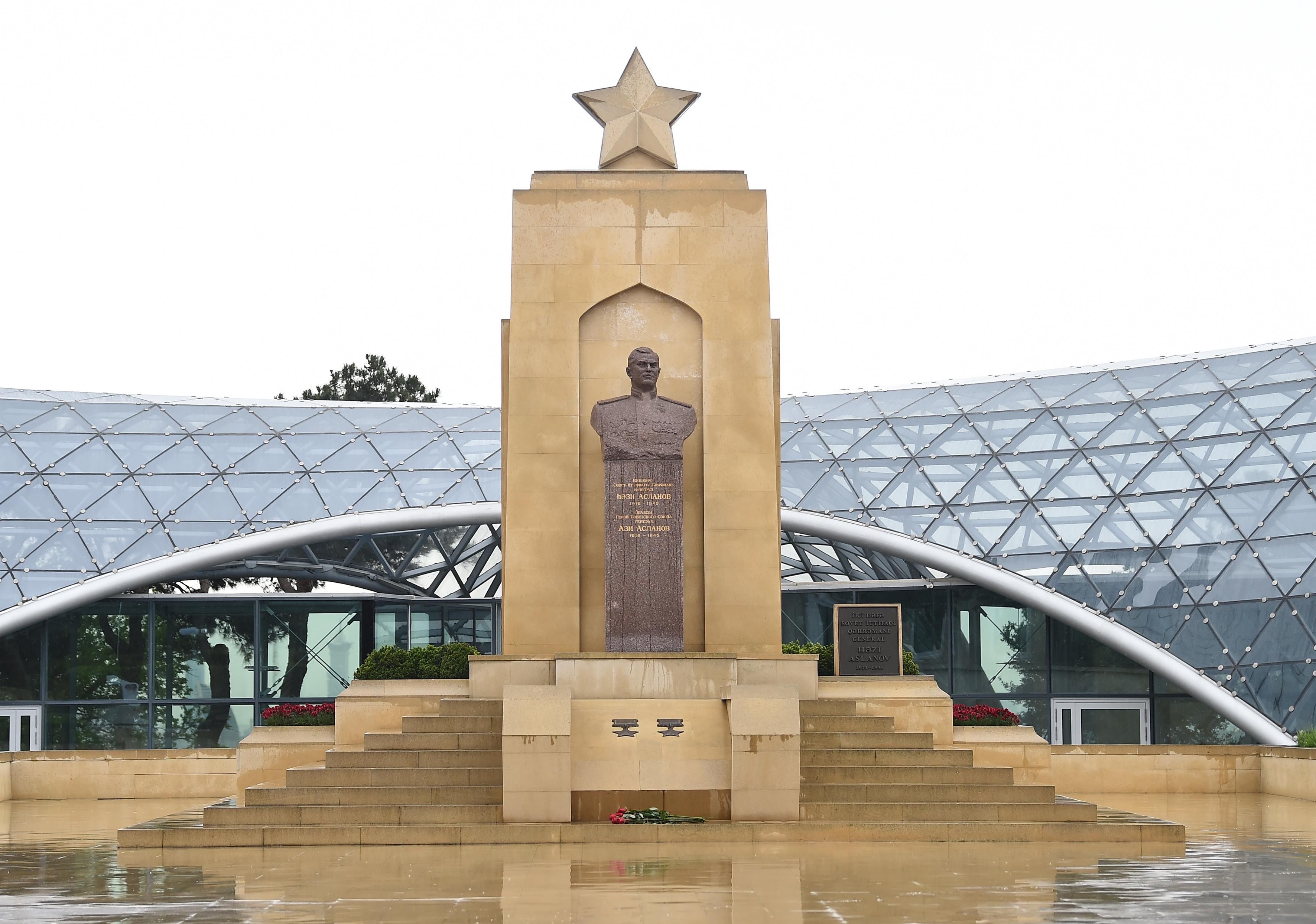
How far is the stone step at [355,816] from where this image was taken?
17047 mm

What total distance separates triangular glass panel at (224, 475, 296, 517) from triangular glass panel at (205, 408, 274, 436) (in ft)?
8.57

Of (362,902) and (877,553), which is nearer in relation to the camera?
(362,902)

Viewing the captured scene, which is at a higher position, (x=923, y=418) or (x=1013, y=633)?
(x=923, y=418)

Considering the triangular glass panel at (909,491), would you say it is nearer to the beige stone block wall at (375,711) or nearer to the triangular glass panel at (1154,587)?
the triangular glass panel at (1154,587)

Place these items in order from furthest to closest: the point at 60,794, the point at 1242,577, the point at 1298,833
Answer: the point at 1242,577 < the point at 60,794 < the point at 1298,833

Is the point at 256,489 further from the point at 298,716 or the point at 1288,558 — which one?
the point at 1288,558

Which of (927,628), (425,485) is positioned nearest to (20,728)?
(425,485)

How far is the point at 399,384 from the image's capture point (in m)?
85.2

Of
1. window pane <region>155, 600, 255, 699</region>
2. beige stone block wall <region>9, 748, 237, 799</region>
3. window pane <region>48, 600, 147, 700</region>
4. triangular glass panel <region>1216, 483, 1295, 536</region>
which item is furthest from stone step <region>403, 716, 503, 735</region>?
window pane <region>48, 600, 147, 700</region>

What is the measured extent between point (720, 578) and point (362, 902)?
33.4 feet

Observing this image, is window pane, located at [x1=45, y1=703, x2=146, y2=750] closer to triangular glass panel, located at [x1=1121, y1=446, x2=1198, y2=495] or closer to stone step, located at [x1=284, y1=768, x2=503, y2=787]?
stone step, located at [x1=284, y1=768, x2=503, y2=787]

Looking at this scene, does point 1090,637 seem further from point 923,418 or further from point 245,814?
point 245,814

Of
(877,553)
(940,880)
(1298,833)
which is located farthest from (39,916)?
(877,553)

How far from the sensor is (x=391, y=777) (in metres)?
18.0
